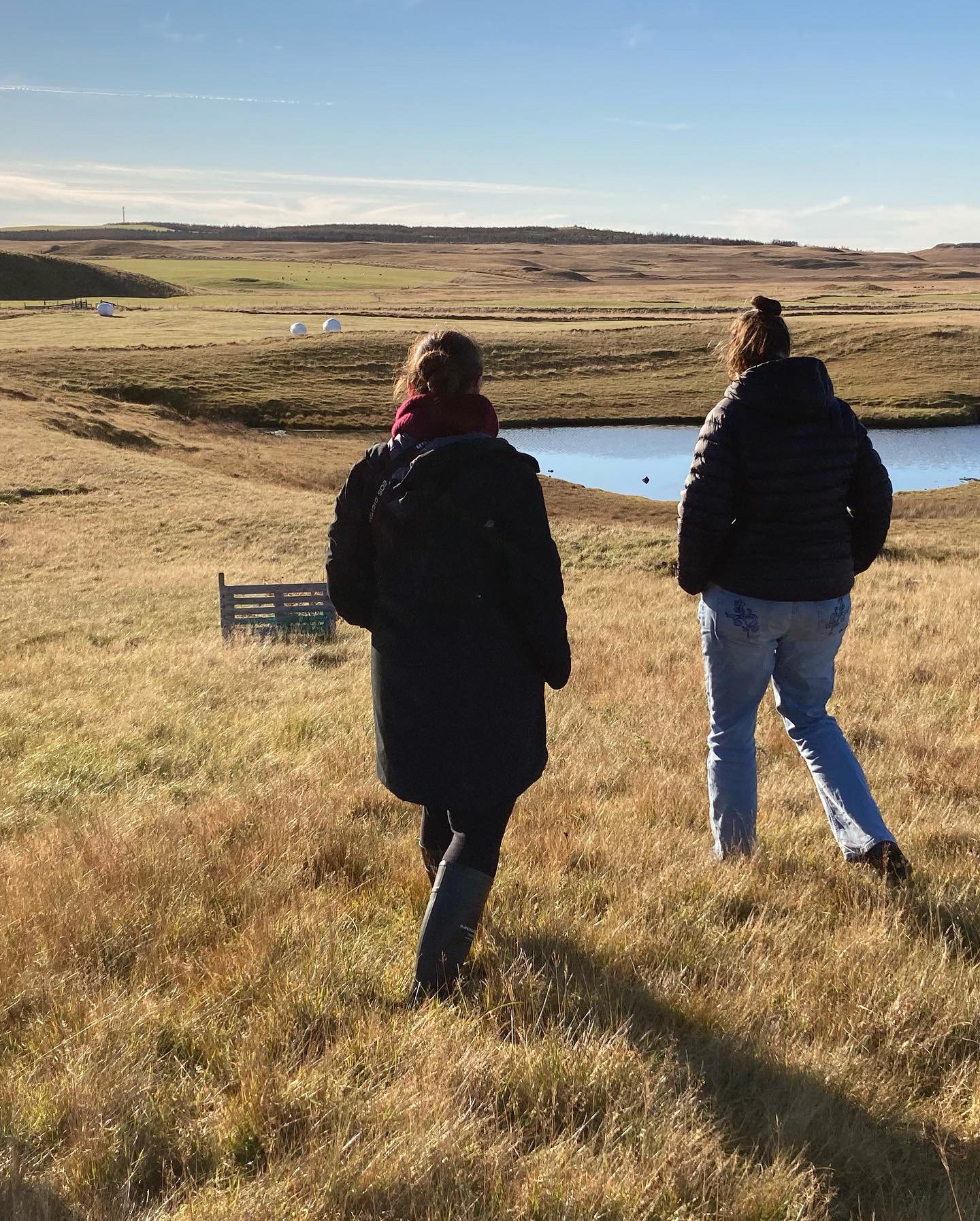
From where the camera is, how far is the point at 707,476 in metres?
3.80

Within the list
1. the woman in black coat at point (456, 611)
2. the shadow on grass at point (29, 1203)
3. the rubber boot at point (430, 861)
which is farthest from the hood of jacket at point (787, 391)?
the shadow on grass at point (29, 1203)

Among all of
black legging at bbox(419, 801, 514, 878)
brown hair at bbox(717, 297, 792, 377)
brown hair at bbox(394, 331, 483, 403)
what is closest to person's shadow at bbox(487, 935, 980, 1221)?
black legging at bbox(419, 801, 514, 878)

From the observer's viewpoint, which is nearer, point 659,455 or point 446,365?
point 446,365

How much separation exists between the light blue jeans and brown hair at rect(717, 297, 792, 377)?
35.4 inches

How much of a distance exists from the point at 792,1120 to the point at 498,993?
2.87 feet

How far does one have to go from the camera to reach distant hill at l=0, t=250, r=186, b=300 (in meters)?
122

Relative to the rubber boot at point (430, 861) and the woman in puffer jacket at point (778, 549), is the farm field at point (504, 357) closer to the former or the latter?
the woman in puffer jacket at point (778, 549)

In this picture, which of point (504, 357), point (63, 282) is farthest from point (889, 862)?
point (63, 282)

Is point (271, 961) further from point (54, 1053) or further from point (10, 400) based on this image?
point (10, 400)

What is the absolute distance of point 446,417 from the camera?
9.61ft

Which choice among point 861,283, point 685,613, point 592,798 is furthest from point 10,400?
point 861,283

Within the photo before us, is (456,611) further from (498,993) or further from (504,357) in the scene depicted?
(504,357)

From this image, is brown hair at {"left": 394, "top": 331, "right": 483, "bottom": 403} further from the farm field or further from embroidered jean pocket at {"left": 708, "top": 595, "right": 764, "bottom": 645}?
the farm field

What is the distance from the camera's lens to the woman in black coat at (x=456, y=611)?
2854mm
